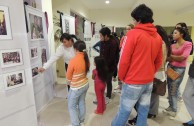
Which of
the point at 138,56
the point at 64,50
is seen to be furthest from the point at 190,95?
the point at 64,50

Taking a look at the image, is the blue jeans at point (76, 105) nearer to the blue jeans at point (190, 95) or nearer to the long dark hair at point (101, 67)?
the long dark hair at point (101, 67)

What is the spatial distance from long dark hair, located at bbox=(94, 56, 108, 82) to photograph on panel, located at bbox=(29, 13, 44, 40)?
1022 millimetres

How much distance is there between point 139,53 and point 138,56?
0.03 meters

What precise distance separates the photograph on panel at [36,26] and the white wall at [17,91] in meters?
0.57

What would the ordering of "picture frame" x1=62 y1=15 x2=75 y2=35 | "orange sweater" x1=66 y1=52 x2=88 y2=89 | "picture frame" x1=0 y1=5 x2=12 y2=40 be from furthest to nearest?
"picture frame" x1=62 y1=15 x2=75 y2=35 < "orange sweater" x1=66 y1=52 x2=88 y2=89 < "picture frame" x1=0 y1=5 x2=12 y2=40

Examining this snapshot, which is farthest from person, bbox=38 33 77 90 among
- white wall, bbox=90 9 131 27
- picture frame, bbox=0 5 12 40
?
white wall, bbox=90 9 131 27

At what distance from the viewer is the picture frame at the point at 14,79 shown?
1708mm

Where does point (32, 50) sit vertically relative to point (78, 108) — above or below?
above

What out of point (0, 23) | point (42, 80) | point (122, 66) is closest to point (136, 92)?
point (122, 66)

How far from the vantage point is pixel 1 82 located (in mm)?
1663

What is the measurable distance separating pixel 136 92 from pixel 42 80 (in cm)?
180

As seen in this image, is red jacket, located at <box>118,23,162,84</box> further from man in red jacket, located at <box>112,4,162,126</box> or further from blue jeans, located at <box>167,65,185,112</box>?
blue jeans, located at <box>167,65,185,112</box>

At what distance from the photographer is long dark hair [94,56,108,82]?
2.35 m

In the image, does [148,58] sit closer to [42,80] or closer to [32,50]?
[32,50]
